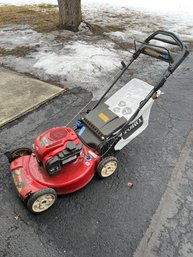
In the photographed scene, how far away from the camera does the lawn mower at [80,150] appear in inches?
121

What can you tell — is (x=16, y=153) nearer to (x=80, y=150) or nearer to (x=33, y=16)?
(x=80, y=150)

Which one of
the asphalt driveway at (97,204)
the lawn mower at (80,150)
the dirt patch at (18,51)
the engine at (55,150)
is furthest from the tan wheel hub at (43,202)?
the dirt patch at (18,51)

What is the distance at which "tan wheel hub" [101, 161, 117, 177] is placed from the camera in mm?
3499

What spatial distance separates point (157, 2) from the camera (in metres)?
12.3

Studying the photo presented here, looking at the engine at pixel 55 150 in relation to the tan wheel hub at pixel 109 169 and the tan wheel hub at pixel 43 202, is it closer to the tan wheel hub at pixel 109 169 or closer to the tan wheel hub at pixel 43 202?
the tan wheel hub at pixel 43 202

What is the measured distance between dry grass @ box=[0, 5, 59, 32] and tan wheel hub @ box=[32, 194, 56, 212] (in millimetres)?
6242

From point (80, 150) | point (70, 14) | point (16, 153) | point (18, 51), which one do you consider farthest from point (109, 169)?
point (70, 14)

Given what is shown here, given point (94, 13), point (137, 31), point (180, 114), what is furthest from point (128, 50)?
point (94, 13)

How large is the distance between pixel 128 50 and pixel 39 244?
18.1 feet

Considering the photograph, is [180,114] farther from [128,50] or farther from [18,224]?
[18,224]

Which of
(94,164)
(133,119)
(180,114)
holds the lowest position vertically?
(180,114)

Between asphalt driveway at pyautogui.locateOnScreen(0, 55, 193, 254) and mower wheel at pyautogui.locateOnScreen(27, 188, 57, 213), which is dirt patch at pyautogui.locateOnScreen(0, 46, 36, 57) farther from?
mower wheel at pyautogui.locateOnScreen(27, 188, 57, 213)

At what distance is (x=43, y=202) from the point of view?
309 centimetres

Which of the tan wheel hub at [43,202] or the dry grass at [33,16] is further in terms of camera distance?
the dry grass at [33,16]
